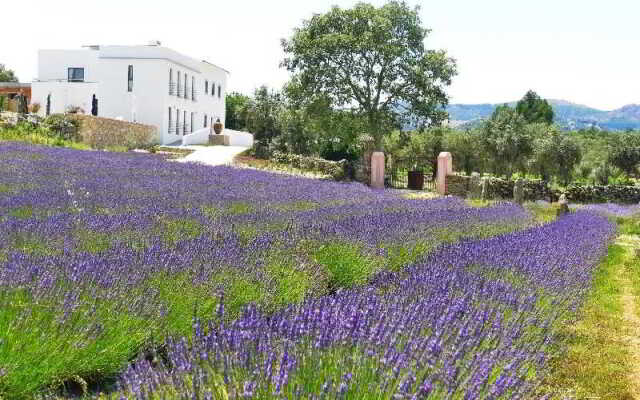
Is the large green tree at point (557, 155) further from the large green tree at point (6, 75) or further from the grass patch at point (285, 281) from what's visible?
the large green tree at point (6, 75)

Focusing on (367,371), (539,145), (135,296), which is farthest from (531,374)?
(539,145)

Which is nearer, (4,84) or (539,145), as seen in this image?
(539,145)

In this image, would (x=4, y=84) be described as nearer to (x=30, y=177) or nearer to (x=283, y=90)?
(x=283, y=90)

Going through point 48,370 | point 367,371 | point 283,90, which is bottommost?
point 48,370

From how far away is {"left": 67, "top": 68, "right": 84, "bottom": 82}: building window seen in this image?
38.8m

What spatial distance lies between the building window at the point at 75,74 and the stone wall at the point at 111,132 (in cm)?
911

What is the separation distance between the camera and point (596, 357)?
464cm

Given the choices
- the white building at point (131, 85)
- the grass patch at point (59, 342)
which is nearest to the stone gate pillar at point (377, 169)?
the white building at point (131, 85)

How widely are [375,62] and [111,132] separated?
1186cm

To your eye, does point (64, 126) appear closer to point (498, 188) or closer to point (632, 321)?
point (498, 188)

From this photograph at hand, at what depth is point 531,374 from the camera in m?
3.13

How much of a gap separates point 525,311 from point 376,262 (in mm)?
1959

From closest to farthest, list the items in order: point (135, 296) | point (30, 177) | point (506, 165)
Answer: point (135, 296), point (30, 177), point (506, 165)

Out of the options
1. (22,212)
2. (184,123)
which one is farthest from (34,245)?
(184,123)
